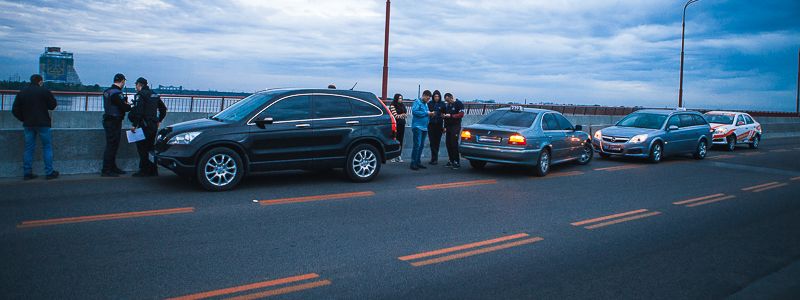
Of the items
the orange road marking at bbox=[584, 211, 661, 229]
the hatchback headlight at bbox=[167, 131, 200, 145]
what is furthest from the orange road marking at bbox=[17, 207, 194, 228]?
the orange road marking at bbox=[584, 211, 661, 229]

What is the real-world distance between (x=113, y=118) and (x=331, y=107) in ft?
12.8

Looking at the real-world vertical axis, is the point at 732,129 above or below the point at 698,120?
below

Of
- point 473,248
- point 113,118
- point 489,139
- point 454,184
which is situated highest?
point 113,118

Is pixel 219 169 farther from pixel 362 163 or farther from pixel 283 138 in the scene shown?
pixel 362 163

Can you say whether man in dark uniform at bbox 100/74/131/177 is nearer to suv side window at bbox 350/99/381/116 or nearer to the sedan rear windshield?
suv side window at bbox 350/99/381/116

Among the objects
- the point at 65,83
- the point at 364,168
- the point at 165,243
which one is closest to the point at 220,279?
the point at 165,243

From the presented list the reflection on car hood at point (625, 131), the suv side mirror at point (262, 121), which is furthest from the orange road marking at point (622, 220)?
the reflection on car hood at point (625, 131)

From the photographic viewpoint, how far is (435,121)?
14.0 metres

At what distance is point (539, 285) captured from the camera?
209 inches

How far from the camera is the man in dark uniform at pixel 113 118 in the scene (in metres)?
10.5

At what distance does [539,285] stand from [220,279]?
2.83m

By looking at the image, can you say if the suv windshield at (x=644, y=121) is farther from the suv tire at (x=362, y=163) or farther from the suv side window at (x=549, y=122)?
the suv tire at (x=362, y=163)

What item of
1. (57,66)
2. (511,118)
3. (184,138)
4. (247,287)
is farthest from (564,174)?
(57,66)

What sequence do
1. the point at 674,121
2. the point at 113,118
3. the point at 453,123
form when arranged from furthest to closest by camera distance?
the point at 674,121 → the point at 453,123 → the point at 113,118
